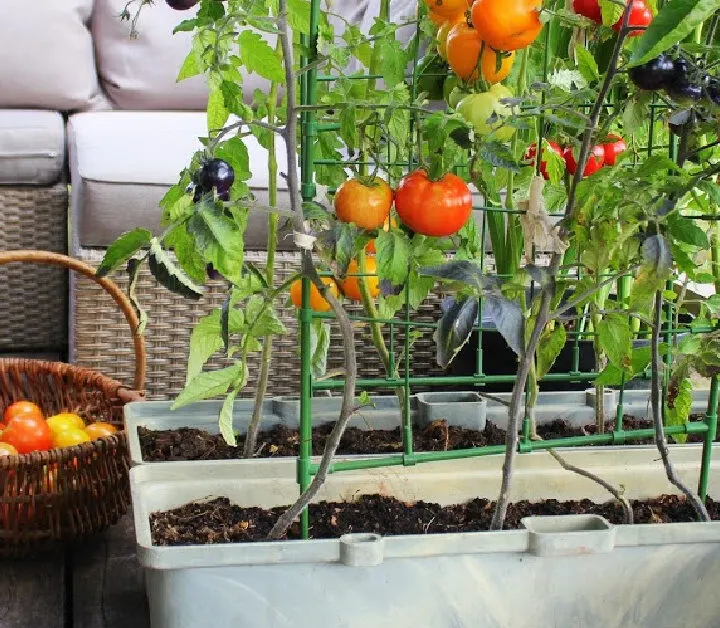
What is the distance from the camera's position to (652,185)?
920 mm

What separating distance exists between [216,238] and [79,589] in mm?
644

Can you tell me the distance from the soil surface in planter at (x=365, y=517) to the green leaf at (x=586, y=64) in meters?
0.46

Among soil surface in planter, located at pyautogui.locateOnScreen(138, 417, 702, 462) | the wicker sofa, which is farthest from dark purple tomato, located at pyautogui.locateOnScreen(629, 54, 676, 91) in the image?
the wicker sofa

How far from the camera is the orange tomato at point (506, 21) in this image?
0.81 meters

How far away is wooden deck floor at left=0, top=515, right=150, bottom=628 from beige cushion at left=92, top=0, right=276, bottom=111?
152 cm

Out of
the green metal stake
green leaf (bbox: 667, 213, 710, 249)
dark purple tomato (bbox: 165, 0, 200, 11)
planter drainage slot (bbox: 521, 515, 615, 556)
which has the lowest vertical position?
planter drainage slot (bbox: 521, 515, 615, 556)

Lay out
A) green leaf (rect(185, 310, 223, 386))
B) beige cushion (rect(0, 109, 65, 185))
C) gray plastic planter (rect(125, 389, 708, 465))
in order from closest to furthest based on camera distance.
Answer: green leaf (rect(185, 310, 223, 386)), gray plastic planter (rect(125, 389, 708, 465)), beige cushion (rect(0, 109, 65, 185))

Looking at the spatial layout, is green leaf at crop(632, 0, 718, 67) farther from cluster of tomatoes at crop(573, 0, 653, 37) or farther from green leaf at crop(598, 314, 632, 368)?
green leaf at crop(598, 314, 632, 368)

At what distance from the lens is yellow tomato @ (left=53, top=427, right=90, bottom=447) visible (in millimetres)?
1377

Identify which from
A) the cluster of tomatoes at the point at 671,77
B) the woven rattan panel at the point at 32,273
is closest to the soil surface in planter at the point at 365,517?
the cluster of tomatoes at the point at 671,77

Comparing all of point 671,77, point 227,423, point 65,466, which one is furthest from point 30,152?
point 671,77

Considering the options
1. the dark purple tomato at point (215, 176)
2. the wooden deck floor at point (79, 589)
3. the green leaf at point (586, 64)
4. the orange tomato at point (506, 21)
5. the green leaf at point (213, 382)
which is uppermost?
the orange tomato at point (506, 21)

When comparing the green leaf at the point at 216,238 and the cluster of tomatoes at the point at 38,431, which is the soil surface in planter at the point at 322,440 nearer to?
the cluster of tomatoes at the point at 38,431

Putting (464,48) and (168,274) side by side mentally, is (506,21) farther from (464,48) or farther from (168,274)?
(168,274)
